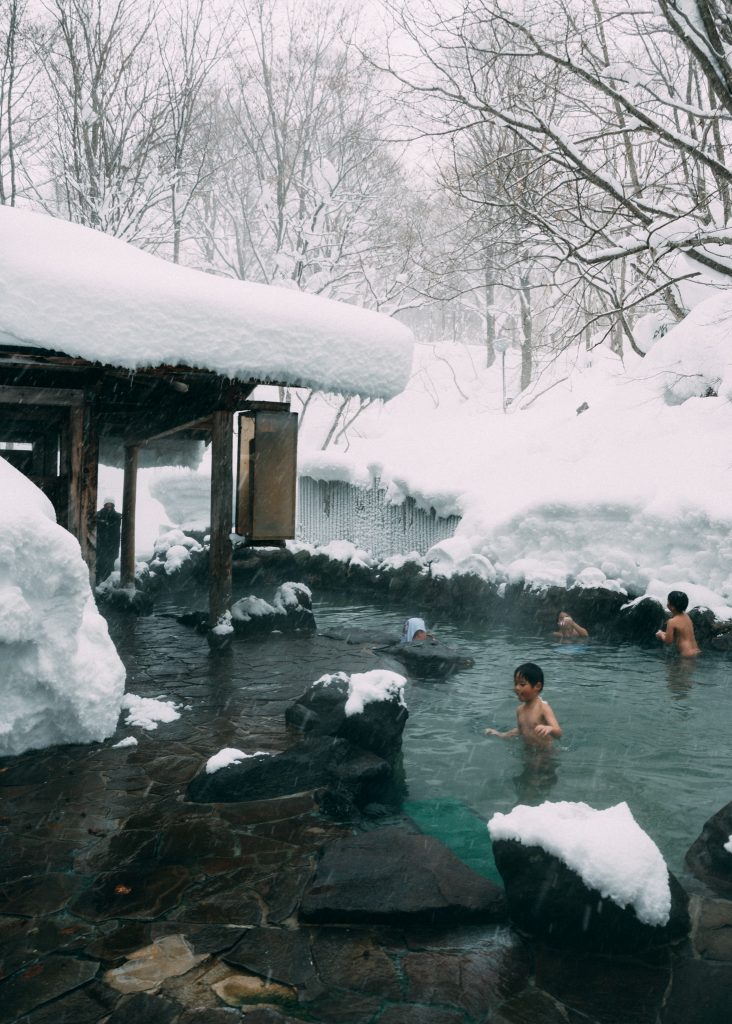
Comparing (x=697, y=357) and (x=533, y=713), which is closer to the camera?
(x=533, y=713)

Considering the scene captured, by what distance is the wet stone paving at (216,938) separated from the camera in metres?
3.14

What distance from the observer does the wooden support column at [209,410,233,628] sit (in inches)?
355

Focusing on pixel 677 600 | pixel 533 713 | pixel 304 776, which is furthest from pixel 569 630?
pixel 304 776

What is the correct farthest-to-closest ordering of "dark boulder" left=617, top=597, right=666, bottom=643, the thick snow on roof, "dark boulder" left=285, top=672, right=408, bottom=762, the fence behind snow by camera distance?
the fence behind snow, "dark boulder" left=617, top=597, right=666, bottom=643, the thick snow on roof, "dark boulder" left=285, top=672, right=408, bottom=762

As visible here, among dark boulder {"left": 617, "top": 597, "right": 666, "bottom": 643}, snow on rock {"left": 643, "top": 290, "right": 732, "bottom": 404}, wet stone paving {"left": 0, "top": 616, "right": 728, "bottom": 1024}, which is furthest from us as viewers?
snow on rock {"left": 643, "top": 290, "right": 732, "bottom": 404}

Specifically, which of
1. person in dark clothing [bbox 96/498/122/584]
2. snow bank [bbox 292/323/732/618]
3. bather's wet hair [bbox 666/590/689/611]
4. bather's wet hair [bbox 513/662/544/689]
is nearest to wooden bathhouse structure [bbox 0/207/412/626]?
bather's wet hair [bbox 513/662/544/689]

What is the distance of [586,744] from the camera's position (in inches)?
300

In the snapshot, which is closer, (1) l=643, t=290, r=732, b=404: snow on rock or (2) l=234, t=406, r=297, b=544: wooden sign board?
(2) l=234, t=406, r=297, b=544: wooden sign board

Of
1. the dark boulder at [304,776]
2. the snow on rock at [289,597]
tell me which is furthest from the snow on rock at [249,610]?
the dark boulder at [304,776]

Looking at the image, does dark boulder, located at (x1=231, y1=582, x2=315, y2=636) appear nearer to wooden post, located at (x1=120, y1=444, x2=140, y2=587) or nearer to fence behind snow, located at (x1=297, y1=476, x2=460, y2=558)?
wooden post, located at (x1=120, y1=444, x2=140, y2=587)

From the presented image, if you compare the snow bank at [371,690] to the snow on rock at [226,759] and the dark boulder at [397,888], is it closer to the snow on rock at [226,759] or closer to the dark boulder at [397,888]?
the snow on rock at [226,759]

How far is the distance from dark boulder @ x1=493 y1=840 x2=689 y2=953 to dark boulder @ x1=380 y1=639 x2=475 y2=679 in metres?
6.03

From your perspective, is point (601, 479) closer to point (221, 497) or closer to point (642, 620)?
point (642, 620)

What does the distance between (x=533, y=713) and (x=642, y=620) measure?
5.81 meters
